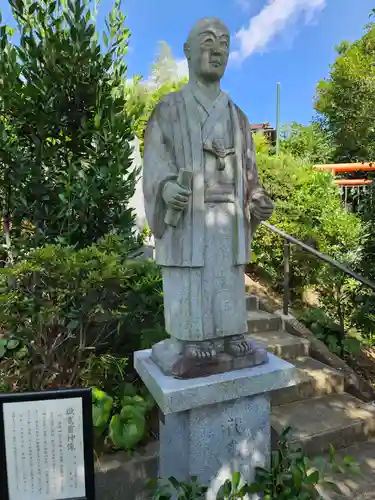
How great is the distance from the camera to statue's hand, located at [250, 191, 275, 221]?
2195mm

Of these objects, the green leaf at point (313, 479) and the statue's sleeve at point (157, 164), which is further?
the statue's sleeve at point (157, 164)

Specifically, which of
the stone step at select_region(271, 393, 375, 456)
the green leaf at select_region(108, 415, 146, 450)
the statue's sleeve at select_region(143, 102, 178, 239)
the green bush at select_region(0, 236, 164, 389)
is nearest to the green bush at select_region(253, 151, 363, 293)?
the stone step at select_region(271, 393, 375, 456)

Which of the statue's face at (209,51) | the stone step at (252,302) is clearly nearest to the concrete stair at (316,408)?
the stone step at (252,302)

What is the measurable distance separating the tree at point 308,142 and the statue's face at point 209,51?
1267 centimetres

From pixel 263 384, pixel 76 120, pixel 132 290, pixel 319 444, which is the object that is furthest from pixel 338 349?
pixel 76 120

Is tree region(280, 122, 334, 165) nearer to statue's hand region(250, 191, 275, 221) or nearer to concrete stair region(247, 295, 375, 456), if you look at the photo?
concrete stair region(247, 295, 375, 456)

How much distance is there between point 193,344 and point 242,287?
424 millimetres

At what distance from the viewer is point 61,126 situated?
3.41 metres

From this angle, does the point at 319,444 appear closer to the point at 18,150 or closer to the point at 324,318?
the point at 324,318

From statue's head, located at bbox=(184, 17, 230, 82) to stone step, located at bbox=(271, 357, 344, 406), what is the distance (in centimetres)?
288

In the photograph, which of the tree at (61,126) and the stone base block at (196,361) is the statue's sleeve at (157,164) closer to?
the stone base block at (196,361)

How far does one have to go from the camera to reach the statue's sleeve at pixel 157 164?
207 centimetres

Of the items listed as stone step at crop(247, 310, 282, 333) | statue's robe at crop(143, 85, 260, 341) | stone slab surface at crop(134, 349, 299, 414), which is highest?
statue's robe at crop(143, 85, 260, 341)

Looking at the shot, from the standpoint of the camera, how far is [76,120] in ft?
11.4
